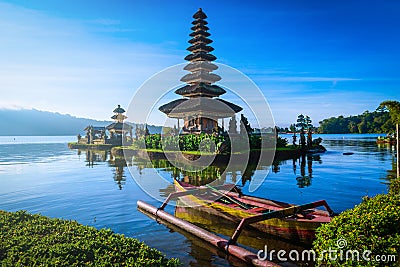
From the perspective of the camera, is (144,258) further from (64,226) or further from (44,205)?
(44,205)

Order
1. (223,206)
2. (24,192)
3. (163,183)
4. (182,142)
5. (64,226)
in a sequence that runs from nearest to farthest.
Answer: (64,226)
(223,206)
(24,192)
(163,183)
(182,142)

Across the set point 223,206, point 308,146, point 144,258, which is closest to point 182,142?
point 308,146

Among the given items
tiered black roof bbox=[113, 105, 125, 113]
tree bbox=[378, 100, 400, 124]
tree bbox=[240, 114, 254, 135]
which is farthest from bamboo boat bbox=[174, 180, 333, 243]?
tiered black roof bbox=[113, 105, 125, 113]

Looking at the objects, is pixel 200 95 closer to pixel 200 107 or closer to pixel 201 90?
pixel 201 90

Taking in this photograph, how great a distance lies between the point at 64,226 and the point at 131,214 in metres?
6.03

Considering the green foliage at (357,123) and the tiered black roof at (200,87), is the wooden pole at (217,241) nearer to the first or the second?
the tiered black roof at (200,87)

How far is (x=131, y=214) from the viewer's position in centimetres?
1198

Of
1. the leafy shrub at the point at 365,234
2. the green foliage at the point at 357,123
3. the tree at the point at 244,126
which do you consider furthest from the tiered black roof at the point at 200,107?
the green foliage at the point at 357,123

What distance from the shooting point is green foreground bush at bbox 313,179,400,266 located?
4562 mm

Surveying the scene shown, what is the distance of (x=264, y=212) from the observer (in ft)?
31.2

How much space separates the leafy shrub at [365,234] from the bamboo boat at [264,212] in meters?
2.42

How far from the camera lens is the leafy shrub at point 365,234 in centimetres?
461

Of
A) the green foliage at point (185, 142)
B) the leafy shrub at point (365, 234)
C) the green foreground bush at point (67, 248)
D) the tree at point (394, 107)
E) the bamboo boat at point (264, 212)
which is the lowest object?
the bamboo boat at point (264, 212)

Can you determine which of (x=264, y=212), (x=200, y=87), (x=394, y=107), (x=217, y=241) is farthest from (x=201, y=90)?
(x=217, y=241)
